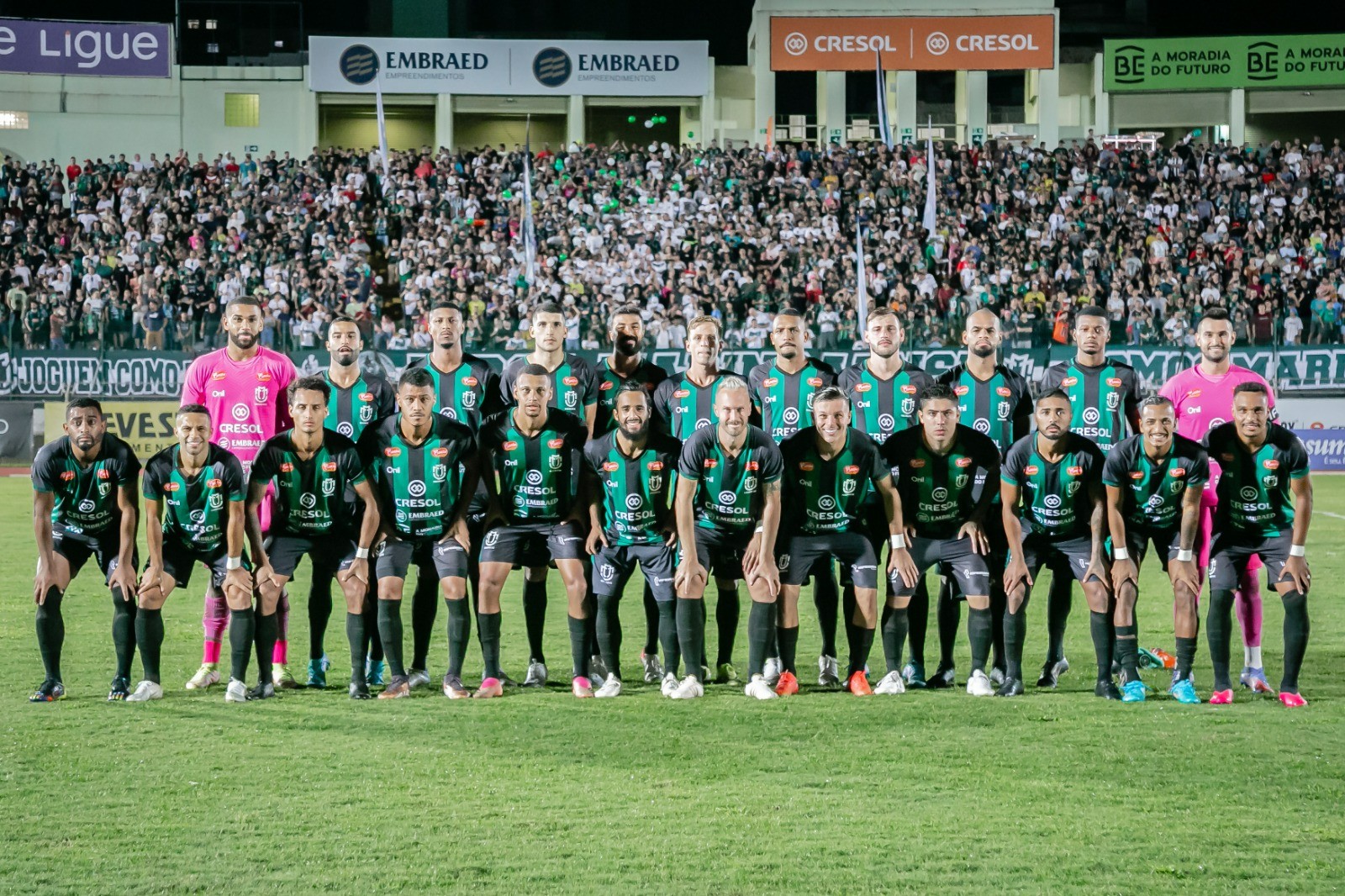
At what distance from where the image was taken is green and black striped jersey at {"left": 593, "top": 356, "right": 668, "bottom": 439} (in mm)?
8570

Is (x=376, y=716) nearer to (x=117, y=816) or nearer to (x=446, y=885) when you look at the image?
(x=117, y=816)

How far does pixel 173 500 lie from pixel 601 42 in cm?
3075

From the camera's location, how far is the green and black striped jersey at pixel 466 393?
8.54 meters

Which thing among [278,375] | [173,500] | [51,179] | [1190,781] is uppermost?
[51,179]

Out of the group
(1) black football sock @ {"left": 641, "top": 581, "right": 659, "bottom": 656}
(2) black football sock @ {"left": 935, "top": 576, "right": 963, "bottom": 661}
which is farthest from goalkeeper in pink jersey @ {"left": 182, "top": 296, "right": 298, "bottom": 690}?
(2) black football sock @ {"left": 935, "top": 576, "right": 963, "bottom": 661}

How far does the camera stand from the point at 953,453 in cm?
775

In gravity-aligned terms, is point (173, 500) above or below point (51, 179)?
below

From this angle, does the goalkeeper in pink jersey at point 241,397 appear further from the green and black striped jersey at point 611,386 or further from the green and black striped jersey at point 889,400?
the green and black striped jersey at point 889,400

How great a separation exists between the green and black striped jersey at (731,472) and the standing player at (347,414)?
5.81 ft

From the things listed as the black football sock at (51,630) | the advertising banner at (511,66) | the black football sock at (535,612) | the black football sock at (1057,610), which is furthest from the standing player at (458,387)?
the advertising banner at (511,66)

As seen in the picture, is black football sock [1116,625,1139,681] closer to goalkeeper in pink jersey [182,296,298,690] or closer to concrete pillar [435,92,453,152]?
goalkeeper in pink jersey [182,296,298,690]

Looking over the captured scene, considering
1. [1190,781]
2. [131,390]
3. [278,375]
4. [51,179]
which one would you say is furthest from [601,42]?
[1190,781]

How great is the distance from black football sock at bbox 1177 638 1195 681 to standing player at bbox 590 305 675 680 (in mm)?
2722

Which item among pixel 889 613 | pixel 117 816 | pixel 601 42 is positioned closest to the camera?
pixel 117 816
